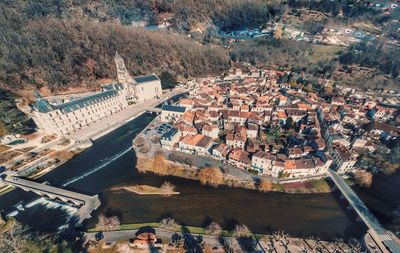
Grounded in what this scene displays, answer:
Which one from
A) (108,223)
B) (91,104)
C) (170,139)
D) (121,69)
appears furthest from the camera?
(121,69)

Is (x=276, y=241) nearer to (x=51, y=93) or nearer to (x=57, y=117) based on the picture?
(x=57, y=117)

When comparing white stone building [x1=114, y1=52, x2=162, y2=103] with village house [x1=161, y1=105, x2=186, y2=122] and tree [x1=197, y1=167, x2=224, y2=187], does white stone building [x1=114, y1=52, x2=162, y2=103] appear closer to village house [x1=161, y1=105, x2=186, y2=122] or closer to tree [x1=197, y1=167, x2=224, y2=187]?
village house [x1=161, y1=105, x2=186, y2=122]

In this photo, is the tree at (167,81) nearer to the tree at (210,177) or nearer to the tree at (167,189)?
the tree at (210,177)

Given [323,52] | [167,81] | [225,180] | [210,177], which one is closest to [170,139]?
[210,177]

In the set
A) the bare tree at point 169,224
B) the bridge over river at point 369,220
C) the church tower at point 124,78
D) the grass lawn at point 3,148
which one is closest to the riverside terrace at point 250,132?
the bridge over river at point 369,220


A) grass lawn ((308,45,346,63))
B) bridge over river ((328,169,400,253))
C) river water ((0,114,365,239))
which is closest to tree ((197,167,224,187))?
river water ((0,114,365,239))

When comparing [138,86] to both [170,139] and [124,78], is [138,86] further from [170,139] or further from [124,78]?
[170,139]
